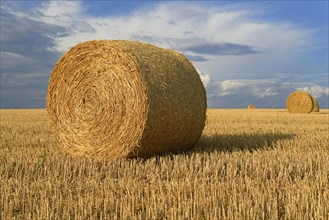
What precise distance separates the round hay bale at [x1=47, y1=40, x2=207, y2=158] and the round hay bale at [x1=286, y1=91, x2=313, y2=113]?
17.6 metres

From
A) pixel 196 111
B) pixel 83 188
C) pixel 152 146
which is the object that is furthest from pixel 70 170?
pixel 196 111

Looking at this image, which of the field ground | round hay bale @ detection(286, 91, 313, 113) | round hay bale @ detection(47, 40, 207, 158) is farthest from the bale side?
round hay bale @ detection(286, 91, 313, 113)

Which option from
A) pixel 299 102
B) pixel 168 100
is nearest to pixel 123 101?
pixel 168 100

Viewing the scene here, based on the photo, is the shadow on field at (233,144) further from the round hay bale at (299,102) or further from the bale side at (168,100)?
the round hay bale at (299,102)

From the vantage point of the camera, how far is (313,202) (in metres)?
4.05

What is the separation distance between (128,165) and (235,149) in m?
2.78

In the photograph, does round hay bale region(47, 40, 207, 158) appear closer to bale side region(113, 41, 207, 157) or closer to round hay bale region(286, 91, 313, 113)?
bale side region(113, 41, 207, 157)

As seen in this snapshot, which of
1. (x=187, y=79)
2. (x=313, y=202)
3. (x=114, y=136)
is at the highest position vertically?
(x=187, y=79)

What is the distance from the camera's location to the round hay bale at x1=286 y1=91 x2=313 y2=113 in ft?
80.5

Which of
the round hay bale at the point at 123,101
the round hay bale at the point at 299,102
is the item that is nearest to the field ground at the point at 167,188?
the round hay bale at the point at 123,101

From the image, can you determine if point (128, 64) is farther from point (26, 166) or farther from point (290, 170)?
point (290, 170)

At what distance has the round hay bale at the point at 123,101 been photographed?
7133 mm

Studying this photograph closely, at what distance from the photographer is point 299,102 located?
24812 mm

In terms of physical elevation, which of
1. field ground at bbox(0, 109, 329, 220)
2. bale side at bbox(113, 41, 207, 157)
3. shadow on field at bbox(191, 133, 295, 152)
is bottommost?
field ground at bbox(0, 109, 329, 220)
